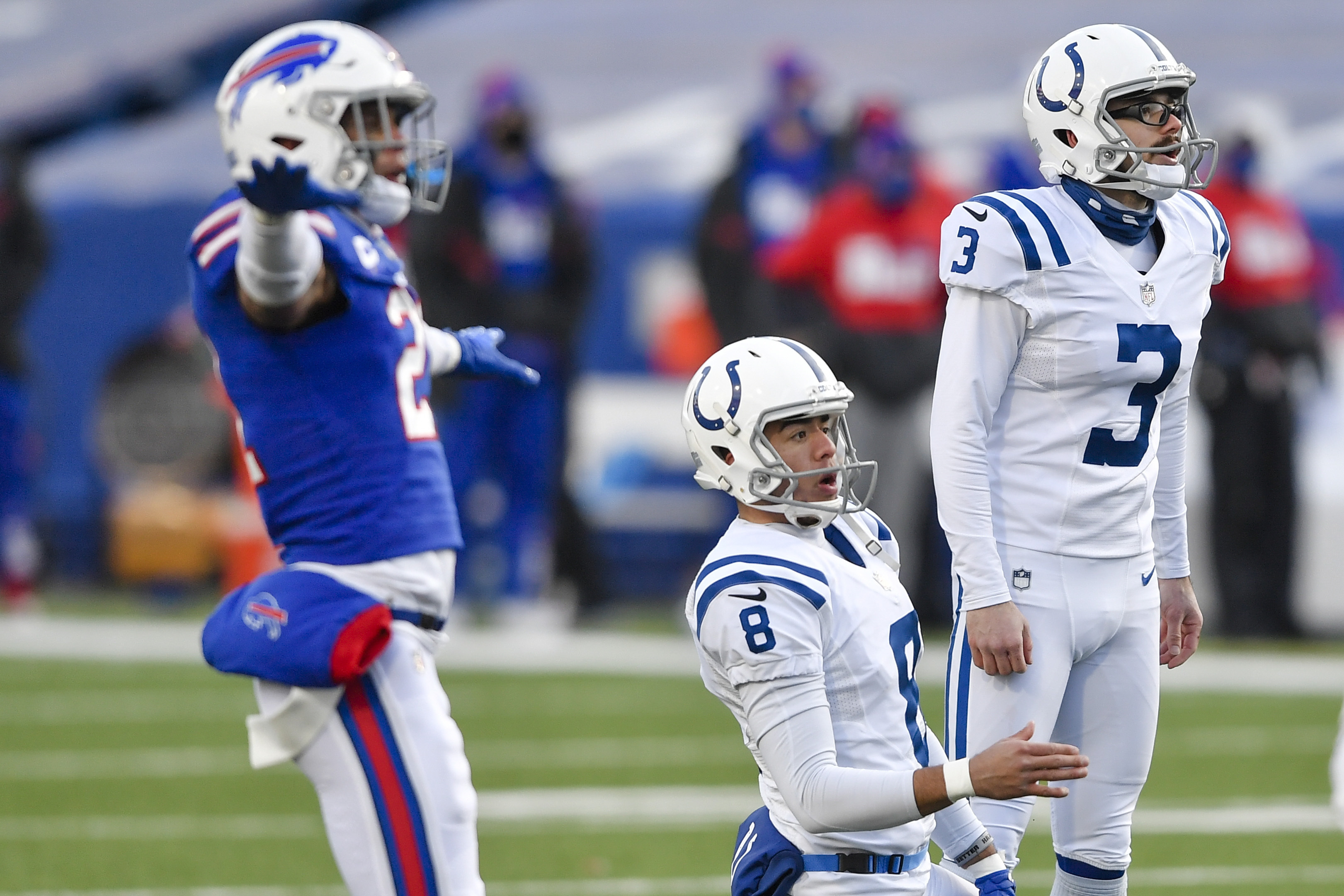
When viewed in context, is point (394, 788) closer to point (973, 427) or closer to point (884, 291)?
→ point (973, 427)

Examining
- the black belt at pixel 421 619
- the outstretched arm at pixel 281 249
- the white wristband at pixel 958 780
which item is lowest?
the white wristband at pixel 958 780

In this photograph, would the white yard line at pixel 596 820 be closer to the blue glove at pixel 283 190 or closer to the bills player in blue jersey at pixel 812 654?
the bills player in blue jersey at pixel 812 654

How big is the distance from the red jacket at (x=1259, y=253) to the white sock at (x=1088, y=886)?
5.71 metres

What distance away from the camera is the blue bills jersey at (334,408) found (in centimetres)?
327

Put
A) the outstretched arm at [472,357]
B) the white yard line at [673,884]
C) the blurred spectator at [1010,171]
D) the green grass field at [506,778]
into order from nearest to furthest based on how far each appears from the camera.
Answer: the outstretched arm at [472,357] → the white yard line at [673,884] → the green grass field at [506,778] → the blurred spectator at [1010,171]

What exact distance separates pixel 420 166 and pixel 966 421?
40.1 inches

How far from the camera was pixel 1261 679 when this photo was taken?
8156 millimetres

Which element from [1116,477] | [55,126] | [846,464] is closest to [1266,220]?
[1116,477]

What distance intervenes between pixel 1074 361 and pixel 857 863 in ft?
3.24

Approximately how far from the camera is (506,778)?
254 inches

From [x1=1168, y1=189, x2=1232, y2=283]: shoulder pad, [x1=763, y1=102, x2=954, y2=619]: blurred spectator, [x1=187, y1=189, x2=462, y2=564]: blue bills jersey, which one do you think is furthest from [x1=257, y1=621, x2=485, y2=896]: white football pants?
[x1=763, y1=102, x2=954, y2=619]: blurred spectator

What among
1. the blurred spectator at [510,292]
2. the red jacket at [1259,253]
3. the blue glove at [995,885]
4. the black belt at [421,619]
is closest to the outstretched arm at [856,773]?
the blue glove at [995,885]

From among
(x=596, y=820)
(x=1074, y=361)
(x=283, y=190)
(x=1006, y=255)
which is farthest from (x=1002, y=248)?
(x=596, y=820)

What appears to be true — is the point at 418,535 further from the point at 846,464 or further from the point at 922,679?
the point at 922,679
